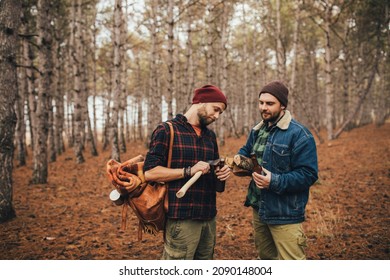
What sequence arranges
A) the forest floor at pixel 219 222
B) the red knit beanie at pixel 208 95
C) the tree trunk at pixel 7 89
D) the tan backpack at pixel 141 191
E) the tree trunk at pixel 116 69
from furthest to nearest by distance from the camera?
the tree trunk at pixel 116 69, the tree trunk at pixel 7 89, the forest floor at pixel 219 222, the red knit beanie at pixel 208 95, the tan backpack at pixel 141 191

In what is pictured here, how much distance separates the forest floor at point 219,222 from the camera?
445 cm

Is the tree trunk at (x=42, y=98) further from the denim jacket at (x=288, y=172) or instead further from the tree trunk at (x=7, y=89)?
the denim jacket at (x=288, y=172)

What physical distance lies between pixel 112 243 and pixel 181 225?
2.78 m

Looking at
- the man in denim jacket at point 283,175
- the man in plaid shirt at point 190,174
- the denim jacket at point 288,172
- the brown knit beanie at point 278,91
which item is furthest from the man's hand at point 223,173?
the brown knit beanie at point 278,91

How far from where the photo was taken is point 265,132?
124 inches

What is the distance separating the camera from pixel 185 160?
275cm

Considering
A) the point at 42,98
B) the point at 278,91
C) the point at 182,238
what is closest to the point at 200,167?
the point at 182,238

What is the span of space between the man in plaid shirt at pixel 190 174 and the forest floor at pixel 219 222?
1.96 metres

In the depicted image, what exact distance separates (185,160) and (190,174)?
0.64ft

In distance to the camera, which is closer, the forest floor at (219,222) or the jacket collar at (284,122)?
the jacket collar at (284,122)

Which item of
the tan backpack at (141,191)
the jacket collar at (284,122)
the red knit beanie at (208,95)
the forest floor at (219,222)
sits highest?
the red knit beanie at (208,95)

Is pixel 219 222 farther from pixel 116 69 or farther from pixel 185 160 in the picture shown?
pixel 116 69

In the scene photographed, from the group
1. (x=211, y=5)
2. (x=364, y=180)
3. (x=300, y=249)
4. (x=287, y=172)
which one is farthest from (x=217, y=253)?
(x=211, y=5)
